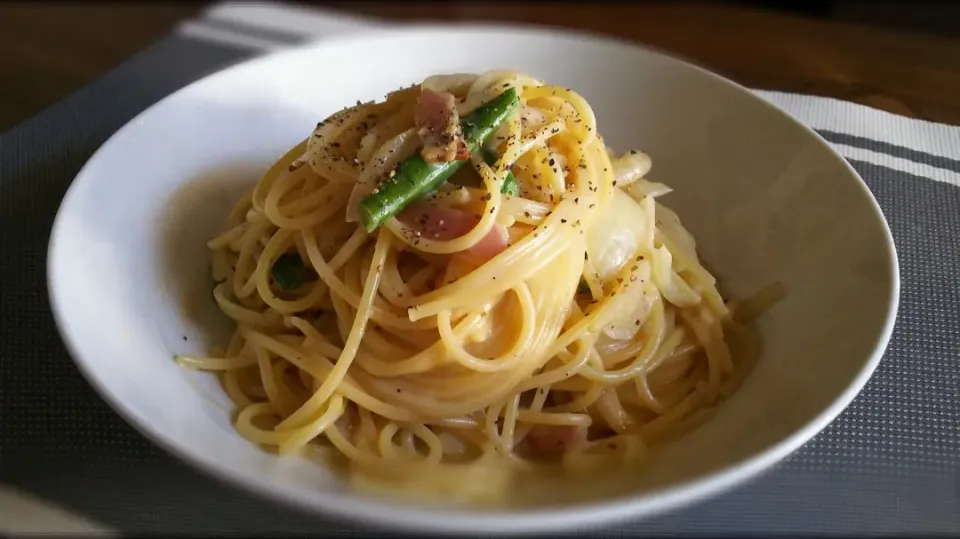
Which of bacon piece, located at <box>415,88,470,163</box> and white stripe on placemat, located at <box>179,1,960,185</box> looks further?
white stripe on placemat, located at <box>179,1,960,185</box>

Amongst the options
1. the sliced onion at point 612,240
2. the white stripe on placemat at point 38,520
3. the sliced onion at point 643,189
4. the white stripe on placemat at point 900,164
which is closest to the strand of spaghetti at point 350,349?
the white stripe on placemat at point 38,520

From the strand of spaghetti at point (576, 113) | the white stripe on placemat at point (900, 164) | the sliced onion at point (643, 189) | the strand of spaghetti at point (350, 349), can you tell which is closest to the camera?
the strand of spaghetti at point (350, 349)

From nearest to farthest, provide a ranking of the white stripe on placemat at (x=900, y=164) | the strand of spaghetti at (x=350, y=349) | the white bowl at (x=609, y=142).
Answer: the white bowl at (x=609, y=142) → the strand of spaghetti at (x=350, y=349) → the white stripe on placemat at (x=900, y=164)

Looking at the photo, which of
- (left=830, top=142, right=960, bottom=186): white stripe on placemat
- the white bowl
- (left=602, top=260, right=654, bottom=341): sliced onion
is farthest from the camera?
(left=830, top=142, right=960, bottom=186): white stripe on placemat

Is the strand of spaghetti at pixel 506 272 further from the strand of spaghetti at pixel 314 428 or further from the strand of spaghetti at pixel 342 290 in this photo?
the strand of spaghetti at pixel 314 428

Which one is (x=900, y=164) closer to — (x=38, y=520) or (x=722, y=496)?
(x=722, y=496)

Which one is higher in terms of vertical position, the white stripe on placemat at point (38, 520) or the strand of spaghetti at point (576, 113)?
the white stripe on placemat at point (38, 520)

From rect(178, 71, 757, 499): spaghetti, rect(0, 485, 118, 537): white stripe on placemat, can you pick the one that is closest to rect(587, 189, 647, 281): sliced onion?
rect(178, 71, 757, 499): spaghetti

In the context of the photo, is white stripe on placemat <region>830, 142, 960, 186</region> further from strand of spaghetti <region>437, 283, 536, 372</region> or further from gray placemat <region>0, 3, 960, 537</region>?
strand of spaghetti <region>437, 283, 536, 372</region>

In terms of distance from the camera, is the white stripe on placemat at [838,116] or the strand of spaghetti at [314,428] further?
the white stripe on placemat at [838,116]
